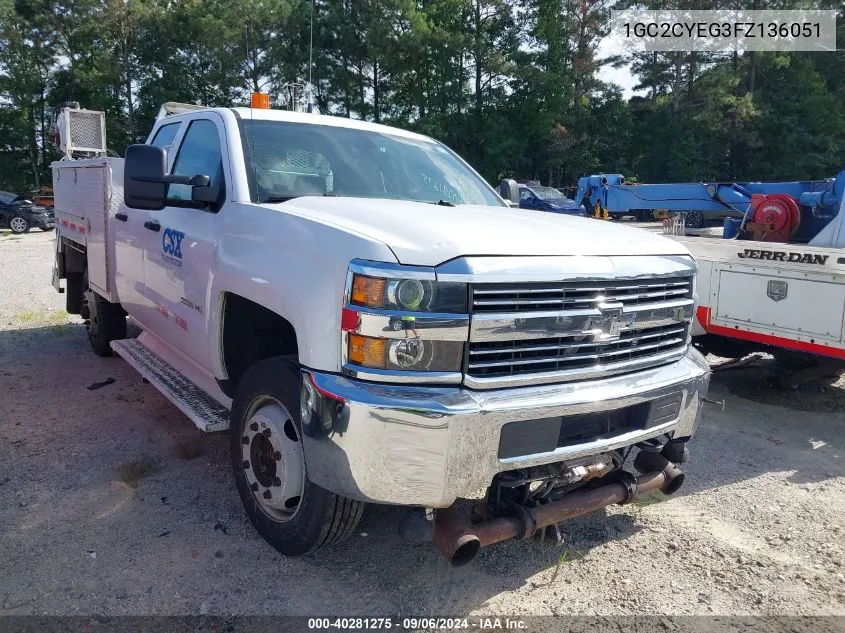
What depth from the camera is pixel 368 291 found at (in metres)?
2.39

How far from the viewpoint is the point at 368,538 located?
10.9 feet

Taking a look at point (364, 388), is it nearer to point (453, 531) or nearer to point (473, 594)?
point (453, 531)

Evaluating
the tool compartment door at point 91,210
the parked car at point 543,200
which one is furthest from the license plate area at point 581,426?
the parked car at point 543,200

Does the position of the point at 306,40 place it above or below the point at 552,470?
above

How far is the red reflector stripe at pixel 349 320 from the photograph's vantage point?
94.5 inches

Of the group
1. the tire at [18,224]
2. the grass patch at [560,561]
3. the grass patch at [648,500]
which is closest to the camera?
the grass patch at [560,561]

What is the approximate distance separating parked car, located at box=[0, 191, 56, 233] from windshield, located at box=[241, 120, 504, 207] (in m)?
21.7

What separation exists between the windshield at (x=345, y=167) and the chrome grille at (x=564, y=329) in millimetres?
1411

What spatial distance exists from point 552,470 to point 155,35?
140 ft

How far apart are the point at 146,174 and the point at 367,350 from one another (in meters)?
1.68

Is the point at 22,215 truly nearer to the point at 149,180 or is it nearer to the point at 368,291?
the point at 149,180

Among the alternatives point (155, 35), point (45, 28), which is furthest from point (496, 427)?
point (45, 28)

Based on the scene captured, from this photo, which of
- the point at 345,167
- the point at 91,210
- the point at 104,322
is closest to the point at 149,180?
the point at 345,167

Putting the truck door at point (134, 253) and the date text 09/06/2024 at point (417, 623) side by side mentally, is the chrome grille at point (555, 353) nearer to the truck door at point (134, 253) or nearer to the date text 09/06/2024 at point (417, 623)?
the date text 09/06/2024 at point (417, 623)
